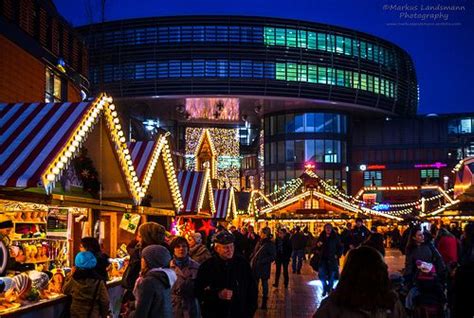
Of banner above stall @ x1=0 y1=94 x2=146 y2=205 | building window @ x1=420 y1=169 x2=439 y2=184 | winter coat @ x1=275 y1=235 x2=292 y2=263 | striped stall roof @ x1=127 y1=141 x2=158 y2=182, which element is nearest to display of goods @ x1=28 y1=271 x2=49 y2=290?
banner above stall @ x1=0 y1=94 x2=146 y2=205

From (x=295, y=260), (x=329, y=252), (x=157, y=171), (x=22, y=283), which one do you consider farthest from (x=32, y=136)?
(x=295, y=260)

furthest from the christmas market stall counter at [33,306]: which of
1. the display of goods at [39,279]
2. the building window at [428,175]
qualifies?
the building window at [428,175]

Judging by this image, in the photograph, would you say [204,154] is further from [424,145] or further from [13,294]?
[424,145]

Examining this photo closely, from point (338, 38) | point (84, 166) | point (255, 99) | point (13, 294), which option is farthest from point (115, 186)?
point (338, 38)

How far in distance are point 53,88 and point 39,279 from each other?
8755mm

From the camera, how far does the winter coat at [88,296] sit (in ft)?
26.3

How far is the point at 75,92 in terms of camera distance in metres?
19.1

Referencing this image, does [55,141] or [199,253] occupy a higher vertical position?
[55,141]

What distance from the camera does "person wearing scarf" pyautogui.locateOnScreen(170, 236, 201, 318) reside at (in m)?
7.84

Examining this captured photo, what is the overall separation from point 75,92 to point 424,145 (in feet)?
189

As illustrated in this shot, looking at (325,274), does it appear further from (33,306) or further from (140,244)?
(33,306)

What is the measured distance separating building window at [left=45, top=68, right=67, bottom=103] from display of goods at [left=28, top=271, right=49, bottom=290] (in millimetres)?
7684

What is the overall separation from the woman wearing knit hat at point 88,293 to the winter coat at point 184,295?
2.70ft

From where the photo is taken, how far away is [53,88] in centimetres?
1717
